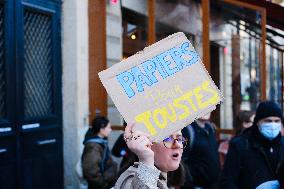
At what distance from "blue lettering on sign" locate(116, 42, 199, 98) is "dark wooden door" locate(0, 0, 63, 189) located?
3755 millimetres

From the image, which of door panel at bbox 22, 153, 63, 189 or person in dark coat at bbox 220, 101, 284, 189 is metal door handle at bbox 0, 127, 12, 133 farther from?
person in dark coat at bbox 220, 101, 284, 189

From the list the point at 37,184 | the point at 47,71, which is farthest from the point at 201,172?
the point at 47,71

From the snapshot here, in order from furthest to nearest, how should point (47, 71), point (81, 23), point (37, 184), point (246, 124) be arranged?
point (81, 23) < point (47, 71) < point (37, 184) < point (246, 124)

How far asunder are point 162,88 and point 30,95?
4298 millimetres

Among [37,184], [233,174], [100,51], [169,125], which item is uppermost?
[100,51]

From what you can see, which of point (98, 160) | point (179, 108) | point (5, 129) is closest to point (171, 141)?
point (179, 108)

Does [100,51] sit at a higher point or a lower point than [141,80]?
higher

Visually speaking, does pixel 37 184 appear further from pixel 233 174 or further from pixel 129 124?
pixel 129 124

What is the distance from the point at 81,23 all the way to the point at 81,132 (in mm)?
1575

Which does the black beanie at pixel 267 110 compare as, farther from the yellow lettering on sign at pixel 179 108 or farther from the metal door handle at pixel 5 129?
the metal door handle at pixel 5 129

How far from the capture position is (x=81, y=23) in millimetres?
7570

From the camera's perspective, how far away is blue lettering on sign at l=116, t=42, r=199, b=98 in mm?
2590

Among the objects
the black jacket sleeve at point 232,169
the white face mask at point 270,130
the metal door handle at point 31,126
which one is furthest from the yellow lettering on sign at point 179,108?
the metal door handle at point 31,126

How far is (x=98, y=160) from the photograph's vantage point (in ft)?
17.5
